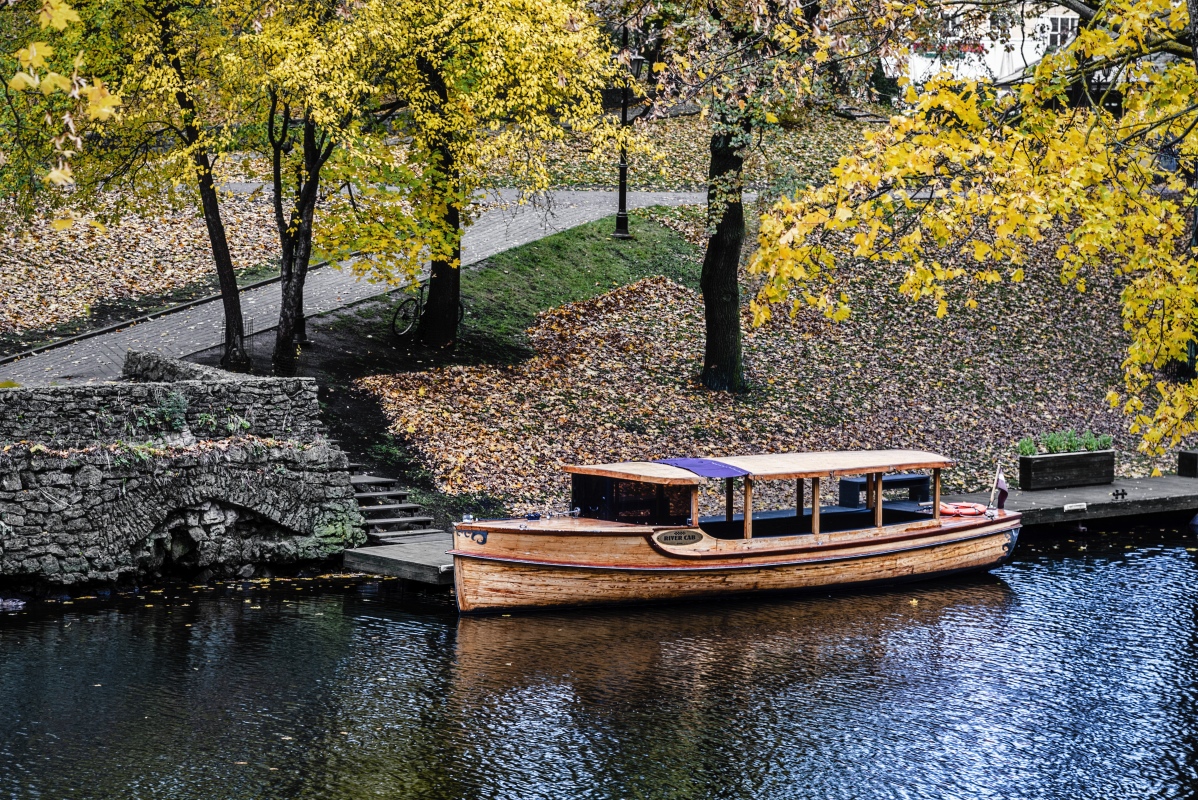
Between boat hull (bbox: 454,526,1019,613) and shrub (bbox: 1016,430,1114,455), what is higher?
shrub (bbox: 1016,430,1114,455)

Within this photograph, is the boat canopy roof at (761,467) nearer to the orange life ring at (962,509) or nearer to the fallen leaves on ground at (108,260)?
the orange life ring at (962,509)

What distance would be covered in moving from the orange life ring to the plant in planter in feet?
13.3

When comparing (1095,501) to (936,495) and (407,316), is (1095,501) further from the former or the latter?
(407,316)

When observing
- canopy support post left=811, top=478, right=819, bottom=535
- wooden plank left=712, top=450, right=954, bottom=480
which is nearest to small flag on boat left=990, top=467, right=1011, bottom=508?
wooden plank left=712, top=450, right=954, bottom=480

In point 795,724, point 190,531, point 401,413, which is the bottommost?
point 795,724

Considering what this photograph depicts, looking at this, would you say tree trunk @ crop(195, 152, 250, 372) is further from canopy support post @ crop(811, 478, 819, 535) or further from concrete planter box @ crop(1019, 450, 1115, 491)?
concrete planter box @ crop(1019, 450, 1115, 491)

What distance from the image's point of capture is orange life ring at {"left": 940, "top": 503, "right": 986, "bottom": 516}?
19047mm

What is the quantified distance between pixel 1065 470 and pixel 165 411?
16527 mm

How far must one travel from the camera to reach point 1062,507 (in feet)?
68.4

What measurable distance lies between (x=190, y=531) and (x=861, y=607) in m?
9.51

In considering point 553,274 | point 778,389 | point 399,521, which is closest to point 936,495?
point 778,389

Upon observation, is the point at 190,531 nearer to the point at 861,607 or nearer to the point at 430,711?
the point at 430,711

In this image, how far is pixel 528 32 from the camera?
20891mm

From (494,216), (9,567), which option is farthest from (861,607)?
(494,216)
